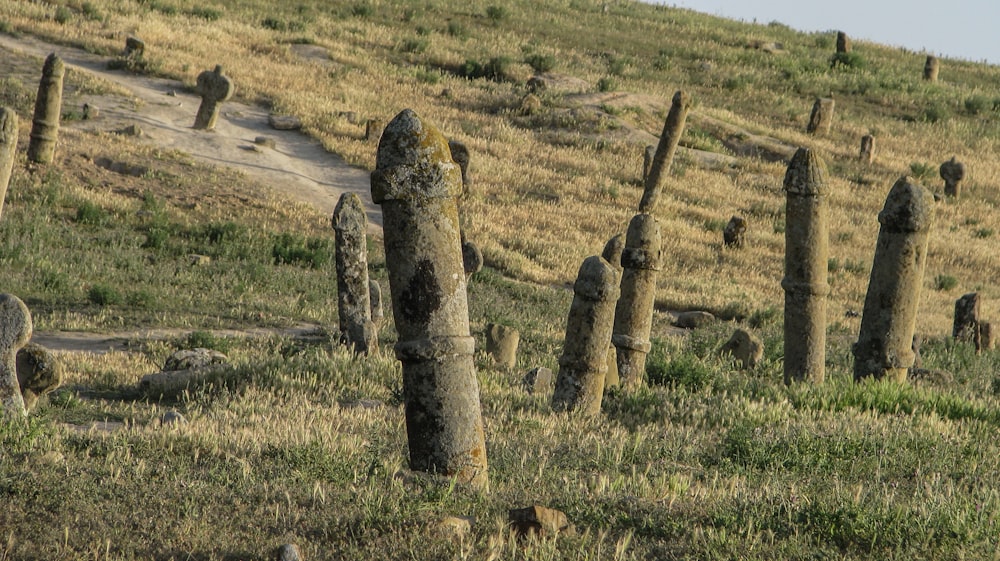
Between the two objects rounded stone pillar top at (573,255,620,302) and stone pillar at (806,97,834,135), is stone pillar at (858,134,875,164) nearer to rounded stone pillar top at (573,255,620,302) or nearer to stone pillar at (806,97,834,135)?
stone pillar at (806,97,834,135)

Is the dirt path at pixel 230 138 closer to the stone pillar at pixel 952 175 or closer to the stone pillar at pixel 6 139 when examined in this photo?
the stone pillar at pixel 6 139

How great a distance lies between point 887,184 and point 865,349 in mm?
26411

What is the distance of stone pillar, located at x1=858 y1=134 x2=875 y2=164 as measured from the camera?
131 ft

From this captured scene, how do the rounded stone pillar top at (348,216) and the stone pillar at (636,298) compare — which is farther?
the rounded stone pillar top at (348,216)

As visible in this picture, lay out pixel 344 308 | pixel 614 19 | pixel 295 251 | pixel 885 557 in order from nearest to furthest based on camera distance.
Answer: pixel 885 557 < pixel 344 308 < pixel 295 251 < pixel 614 19

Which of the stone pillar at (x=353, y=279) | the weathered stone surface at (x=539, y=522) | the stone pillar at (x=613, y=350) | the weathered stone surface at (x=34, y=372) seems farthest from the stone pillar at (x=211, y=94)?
the weathered stone surface at (x=539, y=522)

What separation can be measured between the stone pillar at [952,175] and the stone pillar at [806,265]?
1050 inches

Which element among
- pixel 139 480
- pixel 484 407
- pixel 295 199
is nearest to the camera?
pixel 139 480

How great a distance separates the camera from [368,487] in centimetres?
684

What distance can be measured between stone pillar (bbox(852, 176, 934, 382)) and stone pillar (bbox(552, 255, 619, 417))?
138 inches

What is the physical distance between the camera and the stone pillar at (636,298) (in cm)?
1295

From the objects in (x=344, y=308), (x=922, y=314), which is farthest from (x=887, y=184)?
(x=344, y=308)

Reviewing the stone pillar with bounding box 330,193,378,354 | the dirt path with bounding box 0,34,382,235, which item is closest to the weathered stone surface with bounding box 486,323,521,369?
the stone pillar with bounding box 330,193,378,354

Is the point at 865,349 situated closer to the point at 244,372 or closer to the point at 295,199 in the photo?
the point at 244,372
